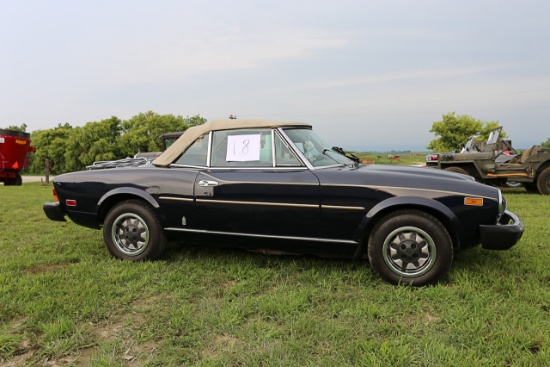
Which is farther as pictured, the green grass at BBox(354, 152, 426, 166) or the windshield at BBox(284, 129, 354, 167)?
the green grass at BBox(354, 152, 426, 166)

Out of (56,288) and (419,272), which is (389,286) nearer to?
(419,272)

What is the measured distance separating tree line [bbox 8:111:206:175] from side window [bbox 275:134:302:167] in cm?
4096

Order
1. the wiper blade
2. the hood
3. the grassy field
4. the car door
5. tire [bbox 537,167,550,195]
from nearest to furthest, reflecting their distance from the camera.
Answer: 1. the grassy field
2. the hood
3. the car door
4. the wiper blade
5. tire [bbox 537,167,550,195]

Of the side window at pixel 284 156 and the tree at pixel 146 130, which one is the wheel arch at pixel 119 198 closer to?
the side window at pixel 284 156

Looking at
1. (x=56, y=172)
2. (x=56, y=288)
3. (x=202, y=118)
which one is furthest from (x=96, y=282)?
(x=56, y=172)

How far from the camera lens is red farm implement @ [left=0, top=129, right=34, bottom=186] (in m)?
15.5

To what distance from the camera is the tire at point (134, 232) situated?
3881 mm

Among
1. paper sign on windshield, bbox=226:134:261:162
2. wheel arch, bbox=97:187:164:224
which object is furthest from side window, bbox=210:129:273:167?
wheel arch, bbox=97:187:164:224

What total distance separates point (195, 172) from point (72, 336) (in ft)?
6.03

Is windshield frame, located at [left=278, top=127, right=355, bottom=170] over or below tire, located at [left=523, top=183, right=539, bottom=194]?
over

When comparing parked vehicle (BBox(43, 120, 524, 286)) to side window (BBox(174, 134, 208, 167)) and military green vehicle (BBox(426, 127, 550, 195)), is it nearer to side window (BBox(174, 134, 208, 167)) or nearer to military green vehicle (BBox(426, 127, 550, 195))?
side window (BBox(174, 134, 208, 167))

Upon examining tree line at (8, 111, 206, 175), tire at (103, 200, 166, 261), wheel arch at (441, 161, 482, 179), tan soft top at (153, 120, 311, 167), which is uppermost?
tree line at (8, 111, 206, 175)

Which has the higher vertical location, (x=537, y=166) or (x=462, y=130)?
(x=462, y=130)

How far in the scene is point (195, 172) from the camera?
149 inches
